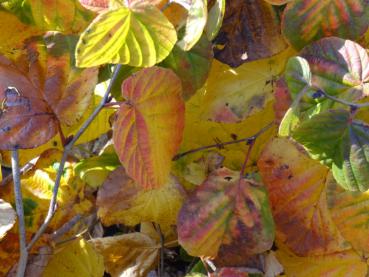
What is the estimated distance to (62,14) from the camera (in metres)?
0.95

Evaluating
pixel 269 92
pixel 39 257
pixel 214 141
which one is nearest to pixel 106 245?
pixel 39 257

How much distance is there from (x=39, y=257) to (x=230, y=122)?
0.33 meters

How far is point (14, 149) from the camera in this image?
32.4 inches

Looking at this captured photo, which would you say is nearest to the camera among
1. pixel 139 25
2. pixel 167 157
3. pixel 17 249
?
pixel 139 25

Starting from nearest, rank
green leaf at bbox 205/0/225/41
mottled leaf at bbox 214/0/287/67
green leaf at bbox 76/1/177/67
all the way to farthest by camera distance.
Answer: green leaf at bbox 76/1/177/67 < green leaf at bbox 205/0/225/41 < mottled leaf at bbox 214/0/287/67

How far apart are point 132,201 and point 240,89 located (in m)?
0.20

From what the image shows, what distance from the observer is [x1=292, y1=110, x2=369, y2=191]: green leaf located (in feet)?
2.50

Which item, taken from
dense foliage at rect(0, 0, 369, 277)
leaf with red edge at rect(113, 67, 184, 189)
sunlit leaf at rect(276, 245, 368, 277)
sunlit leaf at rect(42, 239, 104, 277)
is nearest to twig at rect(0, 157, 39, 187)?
dense foliage at rect(0, 0, 369, 277)

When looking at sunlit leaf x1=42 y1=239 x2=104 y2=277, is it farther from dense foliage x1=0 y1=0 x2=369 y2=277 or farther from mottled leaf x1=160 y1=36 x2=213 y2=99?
mottled leaf x1=160 y1=36 x2=213 y2=99

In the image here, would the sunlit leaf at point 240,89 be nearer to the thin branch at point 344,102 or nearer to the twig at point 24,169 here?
the thin branch at point 344,102

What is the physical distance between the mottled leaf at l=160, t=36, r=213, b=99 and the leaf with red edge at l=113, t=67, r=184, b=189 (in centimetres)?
5

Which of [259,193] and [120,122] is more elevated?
[120,122]

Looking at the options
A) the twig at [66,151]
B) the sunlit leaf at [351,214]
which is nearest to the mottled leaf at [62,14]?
the twig at [66,151]

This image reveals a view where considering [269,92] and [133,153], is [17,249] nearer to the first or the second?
[133,153]
